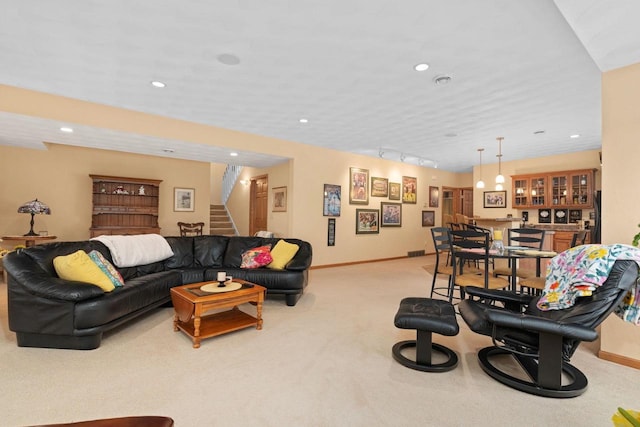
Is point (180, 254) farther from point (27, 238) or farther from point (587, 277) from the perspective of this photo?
point (587, 277)

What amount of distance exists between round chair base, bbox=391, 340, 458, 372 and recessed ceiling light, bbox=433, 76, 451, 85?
2777 millimetres

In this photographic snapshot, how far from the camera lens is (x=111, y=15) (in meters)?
2.39

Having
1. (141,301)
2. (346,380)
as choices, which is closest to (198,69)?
(141,301)

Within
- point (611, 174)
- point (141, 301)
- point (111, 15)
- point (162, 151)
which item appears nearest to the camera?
point (111, 15)

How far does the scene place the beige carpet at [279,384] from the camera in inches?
72.9

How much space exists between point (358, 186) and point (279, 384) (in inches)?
230

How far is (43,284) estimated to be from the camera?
8.76 ft

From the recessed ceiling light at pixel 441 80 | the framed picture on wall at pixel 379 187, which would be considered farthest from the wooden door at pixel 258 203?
the recessed ceiling light at pixel 441 80

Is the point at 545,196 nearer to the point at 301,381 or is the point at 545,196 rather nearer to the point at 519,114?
the point at 519,114

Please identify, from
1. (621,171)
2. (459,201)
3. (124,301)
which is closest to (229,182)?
(124,301)

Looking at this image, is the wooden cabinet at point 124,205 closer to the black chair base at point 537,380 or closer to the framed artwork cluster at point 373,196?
the framed artwork cluster at point 373,196

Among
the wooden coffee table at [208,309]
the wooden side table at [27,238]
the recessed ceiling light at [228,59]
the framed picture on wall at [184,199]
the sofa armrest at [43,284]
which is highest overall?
the recessed ceiling light at [228,59]

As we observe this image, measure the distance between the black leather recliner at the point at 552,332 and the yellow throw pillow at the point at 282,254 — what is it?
8.36 ft

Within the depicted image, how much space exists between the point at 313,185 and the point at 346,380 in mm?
4893
